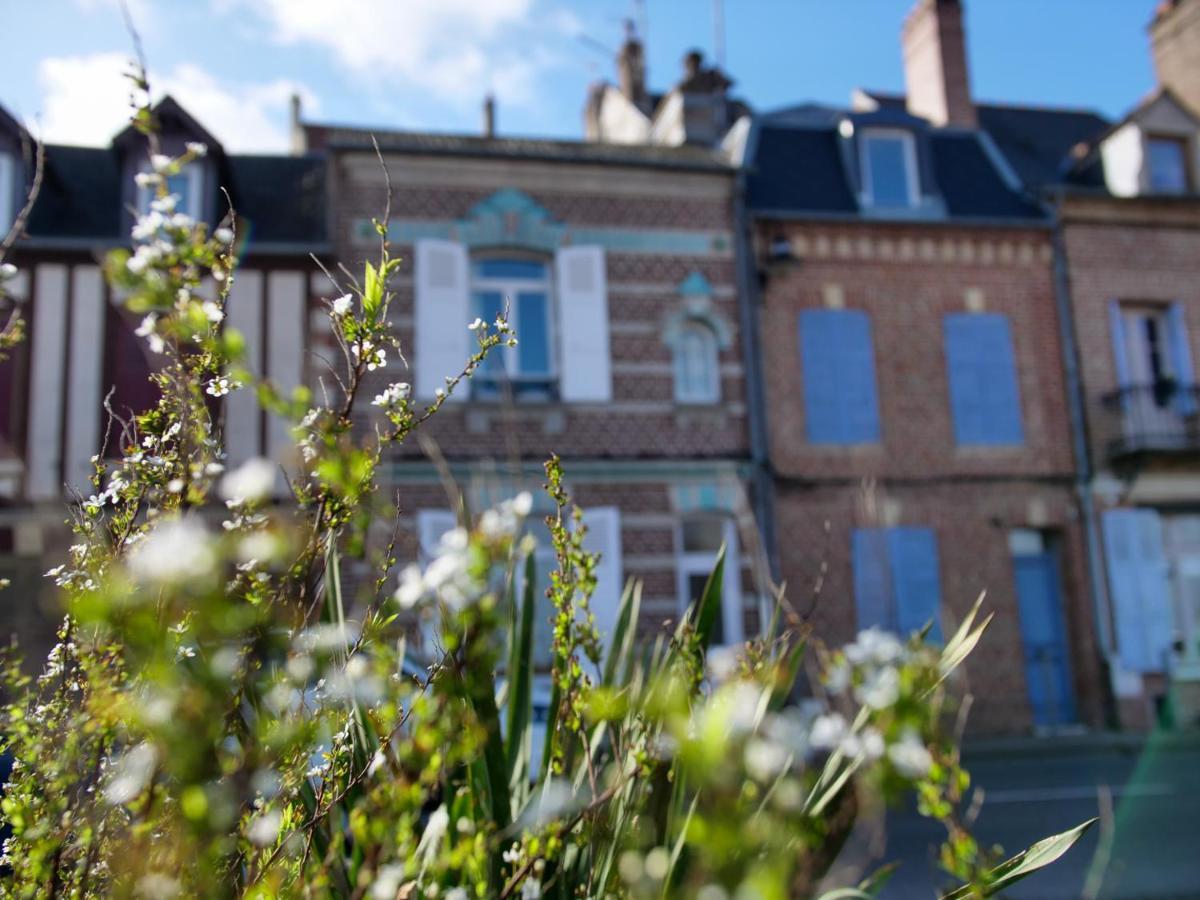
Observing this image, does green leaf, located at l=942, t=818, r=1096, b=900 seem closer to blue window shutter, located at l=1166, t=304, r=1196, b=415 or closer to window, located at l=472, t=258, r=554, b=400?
window, located at l=472, t=258, r=554, b=400

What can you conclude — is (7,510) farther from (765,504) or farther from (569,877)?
Answer: (569,877)

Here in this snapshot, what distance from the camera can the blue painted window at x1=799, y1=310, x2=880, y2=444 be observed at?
13125mm

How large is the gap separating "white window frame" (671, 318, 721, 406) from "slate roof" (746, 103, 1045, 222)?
1.73 m

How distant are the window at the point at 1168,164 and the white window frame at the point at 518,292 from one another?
8.48m

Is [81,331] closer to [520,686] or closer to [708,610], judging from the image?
[520,686]

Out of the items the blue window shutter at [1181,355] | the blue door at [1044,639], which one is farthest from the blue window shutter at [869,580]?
the blue window shutter at [1181,355]

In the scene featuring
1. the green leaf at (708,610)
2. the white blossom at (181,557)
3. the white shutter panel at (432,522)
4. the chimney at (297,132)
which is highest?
the chimney at (297,132)

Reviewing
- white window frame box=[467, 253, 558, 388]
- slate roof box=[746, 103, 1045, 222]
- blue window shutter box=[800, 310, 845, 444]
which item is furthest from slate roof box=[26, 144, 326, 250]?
blue window shutter box=[800, 310, 845, 444]

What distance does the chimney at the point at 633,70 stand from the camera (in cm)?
1753

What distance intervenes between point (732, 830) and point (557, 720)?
5.03 feet

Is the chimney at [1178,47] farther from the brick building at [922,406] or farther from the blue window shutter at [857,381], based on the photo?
the blue window shutter at [857,381]

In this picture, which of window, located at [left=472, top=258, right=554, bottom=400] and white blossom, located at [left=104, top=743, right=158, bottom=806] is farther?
window, located at [left=472, top=258, right=554, bottom=400]

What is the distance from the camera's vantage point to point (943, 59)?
1555cm

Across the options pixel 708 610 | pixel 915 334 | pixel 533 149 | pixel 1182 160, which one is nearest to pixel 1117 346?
pixel 915 334
